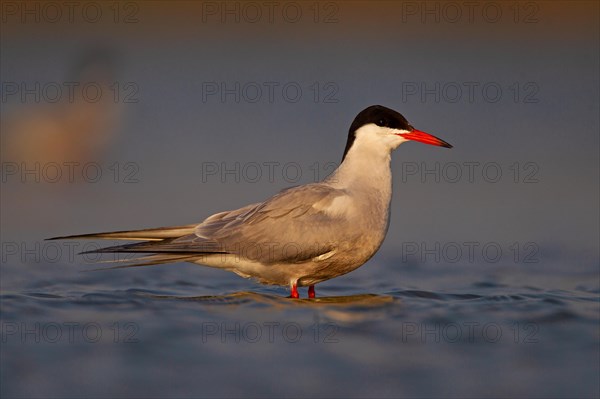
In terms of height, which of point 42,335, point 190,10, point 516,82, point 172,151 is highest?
point 190,10

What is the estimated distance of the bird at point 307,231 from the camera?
23.4ft

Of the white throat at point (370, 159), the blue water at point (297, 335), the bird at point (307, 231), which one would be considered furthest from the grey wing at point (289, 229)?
the blue water at point (297, 335)

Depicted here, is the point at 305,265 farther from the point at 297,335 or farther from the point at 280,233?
the point at 297,335

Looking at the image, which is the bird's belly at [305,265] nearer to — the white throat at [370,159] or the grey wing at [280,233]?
the grey wing at [280,233]

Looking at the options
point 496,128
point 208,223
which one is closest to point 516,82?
point 496,128

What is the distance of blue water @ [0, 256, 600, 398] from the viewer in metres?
5.36

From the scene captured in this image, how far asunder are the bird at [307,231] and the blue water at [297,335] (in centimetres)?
21

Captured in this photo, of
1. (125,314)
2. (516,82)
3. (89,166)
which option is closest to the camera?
(125,314)

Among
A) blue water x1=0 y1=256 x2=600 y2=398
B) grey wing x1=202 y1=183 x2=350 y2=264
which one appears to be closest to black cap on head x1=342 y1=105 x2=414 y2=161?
grey wing x1=202 y1=183 x2=350 y2=264

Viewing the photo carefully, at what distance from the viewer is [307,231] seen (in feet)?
23.6

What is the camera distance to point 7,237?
8.59 metres

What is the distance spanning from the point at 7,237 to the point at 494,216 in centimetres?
377

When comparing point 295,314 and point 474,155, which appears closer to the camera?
point 295,314

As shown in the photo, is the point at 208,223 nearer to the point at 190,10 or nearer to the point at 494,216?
the point at 494,216
